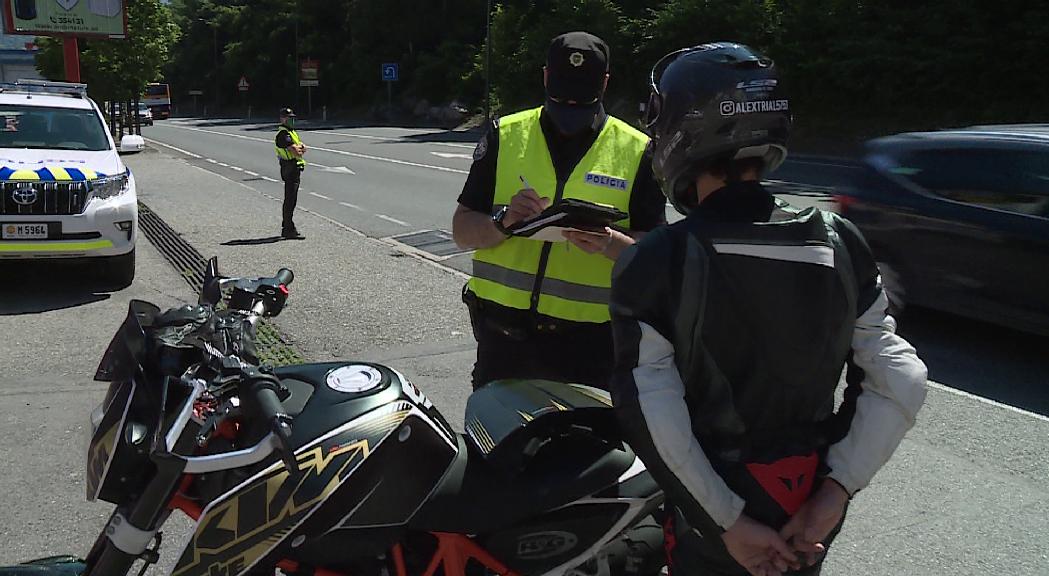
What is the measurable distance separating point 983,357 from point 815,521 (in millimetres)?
5396

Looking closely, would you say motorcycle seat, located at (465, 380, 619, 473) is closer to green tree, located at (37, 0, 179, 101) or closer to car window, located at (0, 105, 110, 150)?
car window, located at (0, 105, 110, 150)

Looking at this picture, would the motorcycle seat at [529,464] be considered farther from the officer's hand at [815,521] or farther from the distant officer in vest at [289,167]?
the distant officer in vest at [289,167]

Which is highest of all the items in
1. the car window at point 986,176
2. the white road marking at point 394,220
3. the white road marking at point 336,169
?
the car window at point 986,176

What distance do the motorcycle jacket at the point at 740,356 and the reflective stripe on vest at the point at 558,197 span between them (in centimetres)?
107

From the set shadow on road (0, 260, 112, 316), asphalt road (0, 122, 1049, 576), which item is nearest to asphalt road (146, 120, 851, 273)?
asphalt road (0, 122, 1049, 576)

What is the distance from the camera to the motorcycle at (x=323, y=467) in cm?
197

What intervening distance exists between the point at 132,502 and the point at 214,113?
90.7 m

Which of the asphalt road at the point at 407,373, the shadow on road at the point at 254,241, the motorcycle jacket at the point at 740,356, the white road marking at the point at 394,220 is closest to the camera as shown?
the motorcycle jacket at the point at 740,356

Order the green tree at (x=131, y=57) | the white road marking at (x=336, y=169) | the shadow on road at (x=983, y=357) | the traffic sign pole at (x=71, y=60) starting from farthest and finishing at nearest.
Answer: the green tree at (x=131, y=57) < the white road marking at (x=336, y=169) < the traffic sign pole at (x=71, y=60) < the shadow on road at (x=983, y=357)

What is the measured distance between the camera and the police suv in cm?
789

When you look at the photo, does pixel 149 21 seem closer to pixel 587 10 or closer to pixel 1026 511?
pixel 587 10

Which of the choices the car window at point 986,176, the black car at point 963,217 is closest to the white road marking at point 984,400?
the black car at point 963,217

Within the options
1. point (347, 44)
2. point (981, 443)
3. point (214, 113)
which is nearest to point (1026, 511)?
point (981, 443)

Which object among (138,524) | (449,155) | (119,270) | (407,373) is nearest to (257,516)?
(138,524)
